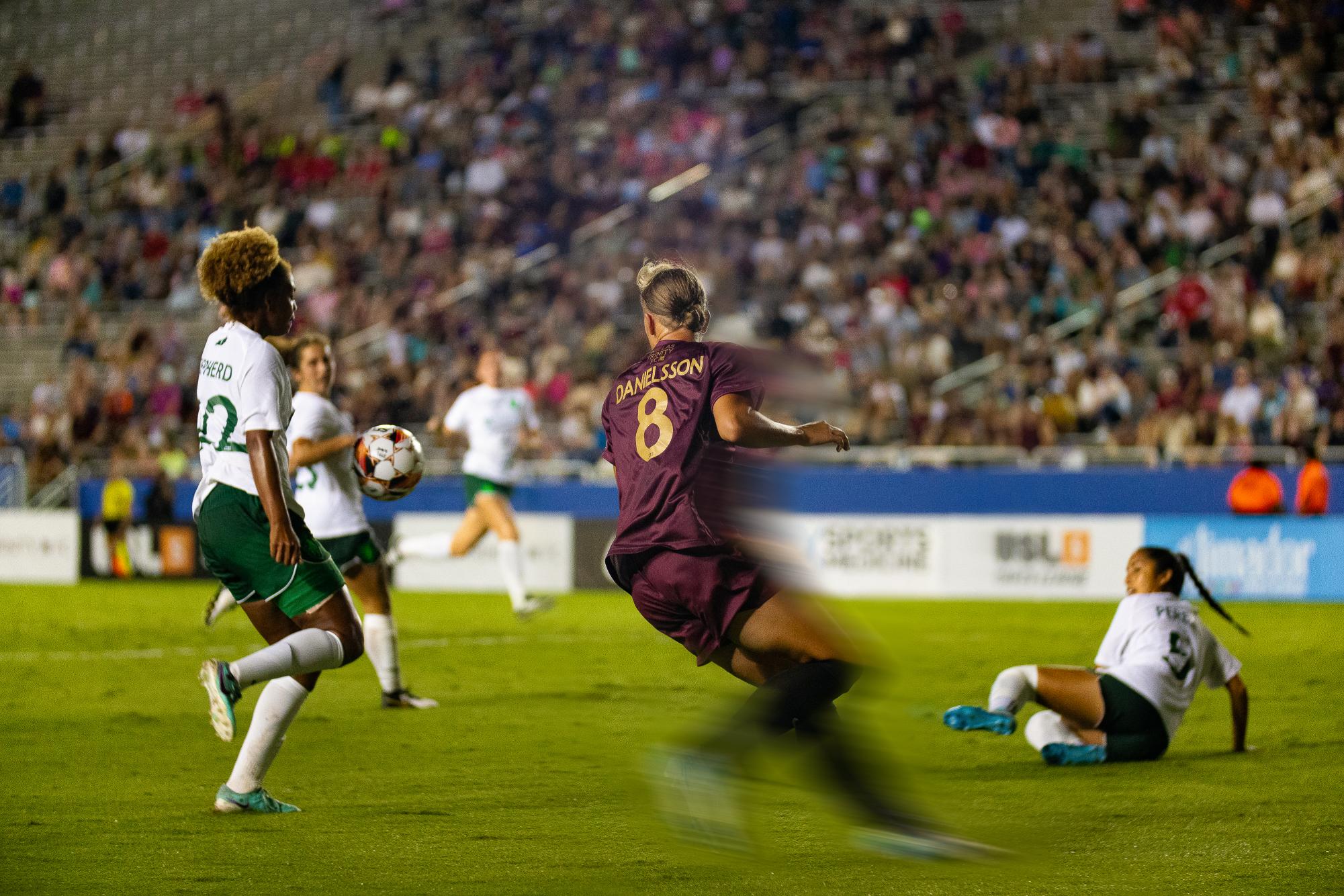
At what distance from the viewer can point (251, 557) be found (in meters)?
6.37

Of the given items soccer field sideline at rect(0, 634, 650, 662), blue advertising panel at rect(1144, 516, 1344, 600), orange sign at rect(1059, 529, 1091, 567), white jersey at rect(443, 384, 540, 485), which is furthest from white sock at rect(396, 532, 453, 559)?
blue advertising panel at rect(1144, 516, 1344, 600)

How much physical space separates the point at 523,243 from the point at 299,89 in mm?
7602

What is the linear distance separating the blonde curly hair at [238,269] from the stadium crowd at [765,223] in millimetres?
13285

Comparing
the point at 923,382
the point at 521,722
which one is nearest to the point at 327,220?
the point at 923,382

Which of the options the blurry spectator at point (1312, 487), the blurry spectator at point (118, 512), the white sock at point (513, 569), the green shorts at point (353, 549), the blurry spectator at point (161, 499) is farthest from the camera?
the blurry spectator at point (161, 499)

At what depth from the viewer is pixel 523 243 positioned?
28.0 meters

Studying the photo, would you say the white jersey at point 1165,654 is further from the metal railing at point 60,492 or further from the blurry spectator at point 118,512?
the metal railing at point 60,492

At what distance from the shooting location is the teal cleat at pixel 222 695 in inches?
242

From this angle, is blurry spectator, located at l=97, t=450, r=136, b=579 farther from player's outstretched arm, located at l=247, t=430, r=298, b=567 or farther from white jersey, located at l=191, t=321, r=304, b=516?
player's outstretched arm, located at l=247, t=430, r=298, b=567

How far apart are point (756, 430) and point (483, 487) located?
10.1 m

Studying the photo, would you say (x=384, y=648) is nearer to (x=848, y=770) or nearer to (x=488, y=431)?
(x=848, y=770)

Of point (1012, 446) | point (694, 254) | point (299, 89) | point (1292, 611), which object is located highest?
point (299, 89)

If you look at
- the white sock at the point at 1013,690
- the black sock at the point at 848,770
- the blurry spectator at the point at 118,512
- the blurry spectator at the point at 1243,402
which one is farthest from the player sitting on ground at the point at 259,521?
the blurry spectator at the point at 118,512

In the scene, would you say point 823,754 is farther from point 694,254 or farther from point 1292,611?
point 694,254
